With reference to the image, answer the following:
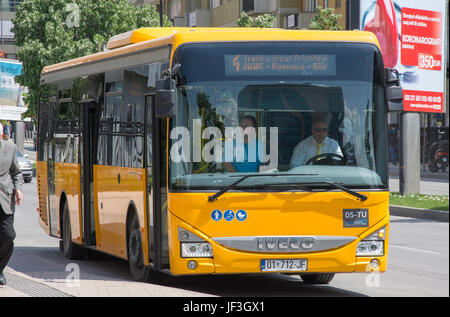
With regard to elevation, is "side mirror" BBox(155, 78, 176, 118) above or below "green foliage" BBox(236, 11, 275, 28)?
below

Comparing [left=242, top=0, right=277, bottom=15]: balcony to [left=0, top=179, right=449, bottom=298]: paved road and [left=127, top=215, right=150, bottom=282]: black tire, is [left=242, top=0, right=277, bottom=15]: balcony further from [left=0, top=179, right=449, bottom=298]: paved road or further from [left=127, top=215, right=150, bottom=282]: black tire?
[left=127, top=215, right=150, bottom=282]: black tire

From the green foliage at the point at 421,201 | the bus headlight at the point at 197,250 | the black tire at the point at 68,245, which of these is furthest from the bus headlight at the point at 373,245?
the green foliage at the point at 421,201

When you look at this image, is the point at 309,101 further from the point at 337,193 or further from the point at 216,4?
the point at 216,4

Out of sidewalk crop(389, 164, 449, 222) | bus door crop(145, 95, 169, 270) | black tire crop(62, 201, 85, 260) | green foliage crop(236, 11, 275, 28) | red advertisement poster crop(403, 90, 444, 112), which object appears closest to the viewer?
bus door crop(145, 95, 169, 270)

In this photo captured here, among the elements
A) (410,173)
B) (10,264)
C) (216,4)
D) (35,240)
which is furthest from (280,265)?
(216,4)

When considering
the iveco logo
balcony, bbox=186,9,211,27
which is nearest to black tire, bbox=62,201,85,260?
the iveco logo

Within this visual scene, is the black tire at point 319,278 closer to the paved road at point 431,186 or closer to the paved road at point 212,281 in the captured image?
the paved road at point 212,281

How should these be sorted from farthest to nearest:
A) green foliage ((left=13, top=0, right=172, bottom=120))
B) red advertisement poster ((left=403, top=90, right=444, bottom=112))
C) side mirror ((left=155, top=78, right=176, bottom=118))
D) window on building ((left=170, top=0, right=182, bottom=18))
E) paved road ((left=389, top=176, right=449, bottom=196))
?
window on building ((left=170, top=0, right=182, bottom=18)), green foliage ((left=13, top=0, right=172, bottom=120)), paved road ((left=389, top=176, right=449, bottom=196)), red advertisement poster ((left=403, top=90, right=444, bottom=112)), side mirror ((left=155, top=78, right=176, bottom=118))

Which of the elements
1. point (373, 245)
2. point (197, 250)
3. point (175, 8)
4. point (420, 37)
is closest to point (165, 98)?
point (197, 250)

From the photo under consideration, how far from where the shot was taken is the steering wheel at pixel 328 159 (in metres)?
10.2

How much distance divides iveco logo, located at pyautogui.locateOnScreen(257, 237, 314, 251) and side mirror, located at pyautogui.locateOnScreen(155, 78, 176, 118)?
1490 mm

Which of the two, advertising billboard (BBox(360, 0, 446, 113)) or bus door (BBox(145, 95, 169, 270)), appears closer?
bus door (BBox(145, 95, 169, 270))

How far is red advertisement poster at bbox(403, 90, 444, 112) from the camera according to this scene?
28344 millimetres

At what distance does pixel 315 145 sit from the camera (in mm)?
10188
